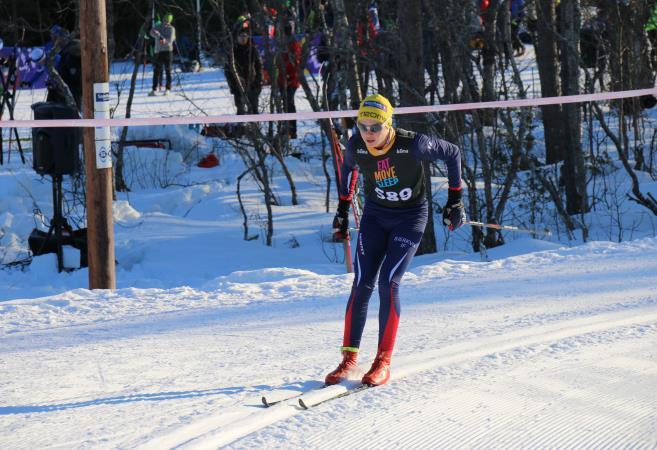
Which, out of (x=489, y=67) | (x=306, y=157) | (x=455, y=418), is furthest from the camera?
(x=306, y=157)

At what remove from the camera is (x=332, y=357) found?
6.07 meters

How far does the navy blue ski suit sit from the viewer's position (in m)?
5.52

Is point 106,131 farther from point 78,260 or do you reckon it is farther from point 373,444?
point 373,444

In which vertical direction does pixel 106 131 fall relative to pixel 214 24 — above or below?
Result: below

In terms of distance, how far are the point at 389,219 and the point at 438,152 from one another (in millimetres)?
441

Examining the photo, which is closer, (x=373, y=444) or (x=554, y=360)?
(x=373, y=444)

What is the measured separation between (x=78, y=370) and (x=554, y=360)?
268 centimetres

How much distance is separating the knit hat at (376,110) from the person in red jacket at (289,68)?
22.8ft

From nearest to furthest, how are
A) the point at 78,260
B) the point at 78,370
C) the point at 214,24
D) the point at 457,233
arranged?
the point at 78,370
the point at 78,260
the point at 457,233
the point at 214,24

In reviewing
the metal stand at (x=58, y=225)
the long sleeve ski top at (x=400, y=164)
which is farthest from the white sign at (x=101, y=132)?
the long sleeve ski top at (x=400, y=164)

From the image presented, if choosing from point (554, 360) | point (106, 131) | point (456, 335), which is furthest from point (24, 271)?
point (554, 360)

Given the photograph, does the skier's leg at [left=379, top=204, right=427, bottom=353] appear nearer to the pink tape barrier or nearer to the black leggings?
the pink tape barrier

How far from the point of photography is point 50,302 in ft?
26.5

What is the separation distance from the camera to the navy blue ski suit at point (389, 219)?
5516mm
